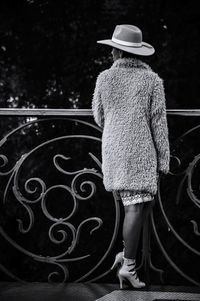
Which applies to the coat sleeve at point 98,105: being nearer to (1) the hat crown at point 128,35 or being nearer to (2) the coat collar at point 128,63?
(2) the coat collar at point 128,63

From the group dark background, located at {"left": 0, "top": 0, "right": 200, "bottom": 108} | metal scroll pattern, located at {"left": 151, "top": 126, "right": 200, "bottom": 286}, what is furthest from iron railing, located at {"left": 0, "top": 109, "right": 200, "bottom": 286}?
dark background, located at {"left": 0, "top": 0, "right": 200, "bottom": 108}

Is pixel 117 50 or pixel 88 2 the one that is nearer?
pixel 117 50

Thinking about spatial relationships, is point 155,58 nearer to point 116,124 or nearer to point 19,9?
point 19,9

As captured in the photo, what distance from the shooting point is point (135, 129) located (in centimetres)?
357

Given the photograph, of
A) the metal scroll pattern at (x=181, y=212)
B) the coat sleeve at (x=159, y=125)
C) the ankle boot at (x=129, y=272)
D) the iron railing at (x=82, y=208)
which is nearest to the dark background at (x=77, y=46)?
the iron railing at (x=82, y=208)

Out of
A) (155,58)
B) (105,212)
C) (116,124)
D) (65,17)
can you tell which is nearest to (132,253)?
(116,124)

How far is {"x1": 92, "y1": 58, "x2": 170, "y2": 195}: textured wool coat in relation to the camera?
3.57 metres

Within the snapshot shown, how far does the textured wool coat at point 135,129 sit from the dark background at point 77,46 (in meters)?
2.88

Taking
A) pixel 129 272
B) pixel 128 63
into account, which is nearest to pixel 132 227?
pixel 129 272

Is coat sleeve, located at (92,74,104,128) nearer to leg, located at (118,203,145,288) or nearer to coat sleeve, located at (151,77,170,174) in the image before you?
coat sleeve, located at (151,77,170,174)

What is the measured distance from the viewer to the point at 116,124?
142 inches

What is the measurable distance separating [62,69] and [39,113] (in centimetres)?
282

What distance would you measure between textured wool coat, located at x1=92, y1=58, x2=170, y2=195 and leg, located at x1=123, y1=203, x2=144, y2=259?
12 centimetres

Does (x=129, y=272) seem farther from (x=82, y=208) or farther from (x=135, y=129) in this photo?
(x=82, y=208)
